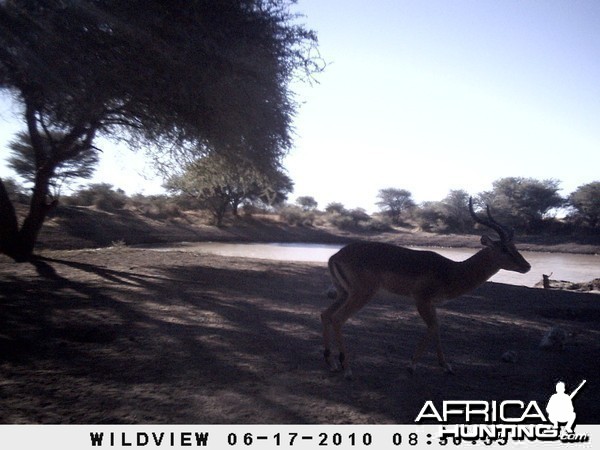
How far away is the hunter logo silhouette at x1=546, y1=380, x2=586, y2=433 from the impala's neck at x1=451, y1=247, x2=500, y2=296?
2.04 metres

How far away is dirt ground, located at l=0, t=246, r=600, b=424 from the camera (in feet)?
13.6

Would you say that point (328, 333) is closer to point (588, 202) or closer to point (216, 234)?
point (216, 234)

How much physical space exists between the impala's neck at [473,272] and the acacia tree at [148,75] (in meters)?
8.61

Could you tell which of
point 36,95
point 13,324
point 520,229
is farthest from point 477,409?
point 520,229

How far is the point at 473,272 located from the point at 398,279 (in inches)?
47.4

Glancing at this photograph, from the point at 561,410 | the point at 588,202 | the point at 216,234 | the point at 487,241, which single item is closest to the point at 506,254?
the point at 487,241

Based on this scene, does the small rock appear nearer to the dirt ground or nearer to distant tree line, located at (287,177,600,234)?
the dirt ground

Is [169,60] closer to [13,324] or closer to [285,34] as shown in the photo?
[285,34]

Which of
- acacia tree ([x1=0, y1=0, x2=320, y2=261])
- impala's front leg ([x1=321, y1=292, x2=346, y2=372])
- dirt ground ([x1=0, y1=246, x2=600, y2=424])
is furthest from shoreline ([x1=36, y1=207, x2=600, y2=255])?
impala's front leg ([x1=321, y1=292, x2=346, y2=372])

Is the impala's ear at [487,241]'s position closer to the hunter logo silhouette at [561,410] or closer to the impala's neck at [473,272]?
the impala's neck at [473,272]

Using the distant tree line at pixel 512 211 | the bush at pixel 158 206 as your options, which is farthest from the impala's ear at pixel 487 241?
the bush at pixel 158 206

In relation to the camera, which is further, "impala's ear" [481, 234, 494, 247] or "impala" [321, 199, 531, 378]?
"impala's ear" [481, 234, 494, 247]
